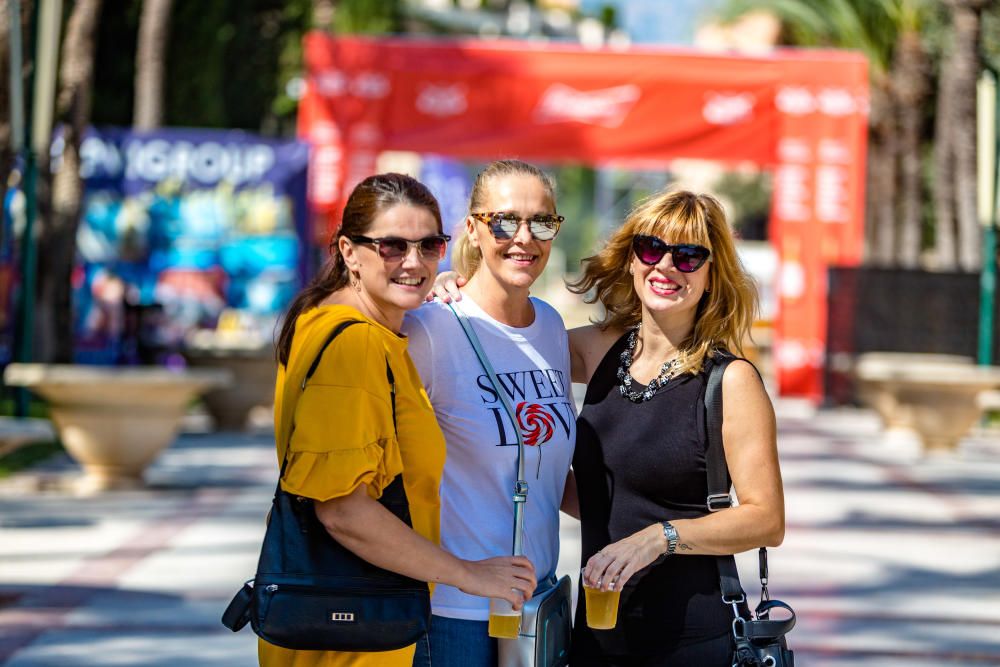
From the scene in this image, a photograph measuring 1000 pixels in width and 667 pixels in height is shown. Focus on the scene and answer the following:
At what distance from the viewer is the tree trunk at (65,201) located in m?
16.4

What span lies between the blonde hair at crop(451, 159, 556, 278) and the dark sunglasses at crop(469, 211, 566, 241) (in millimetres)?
52

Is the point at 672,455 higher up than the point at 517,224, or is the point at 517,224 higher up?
the point at 517,224

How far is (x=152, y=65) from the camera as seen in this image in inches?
832

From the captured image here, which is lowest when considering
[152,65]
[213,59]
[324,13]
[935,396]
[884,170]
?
[935,396]

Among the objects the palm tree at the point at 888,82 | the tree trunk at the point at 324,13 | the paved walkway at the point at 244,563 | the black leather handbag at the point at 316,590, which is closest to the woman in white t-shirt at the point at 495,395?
the black leather handbag at the point at 316,590

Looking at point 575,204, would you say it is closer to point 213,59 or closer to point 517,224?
point 213,59

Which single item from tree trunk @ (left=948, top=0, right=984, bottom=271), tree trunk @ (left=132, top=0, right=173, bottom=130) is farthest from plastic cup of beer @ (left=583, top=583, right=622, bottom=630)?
tree trunk @ (left=948, top=0, right=984, bottom=271)

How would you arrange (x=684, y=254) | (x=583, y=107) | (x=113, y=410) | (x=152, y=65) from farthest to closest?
(x=152, y=65)
(x=583, y=107)
(x=113, y=410)
(x=684, y=254)

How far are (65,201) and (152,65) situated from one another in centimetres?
453

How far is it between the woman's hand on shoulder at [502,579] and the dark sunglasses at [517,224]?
725mm

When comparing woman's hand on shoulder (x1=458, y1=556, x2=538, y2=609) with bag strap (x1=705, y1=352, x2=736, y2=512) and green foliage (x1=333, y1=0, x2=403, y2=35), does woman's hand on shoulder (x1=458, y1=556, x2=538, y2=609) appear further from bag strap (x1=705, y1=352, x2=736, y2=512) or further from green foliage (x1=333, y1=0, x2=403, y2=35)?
green foliage (x1=333, y1=0, x2=403, y2=35)

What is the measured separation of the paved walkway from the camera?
21.5 feet

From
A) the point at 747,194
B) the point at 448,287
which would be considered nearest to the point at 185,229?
the point at 448,287

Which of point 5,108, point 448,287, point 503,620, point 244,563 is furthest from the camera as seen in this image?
point 5,108
